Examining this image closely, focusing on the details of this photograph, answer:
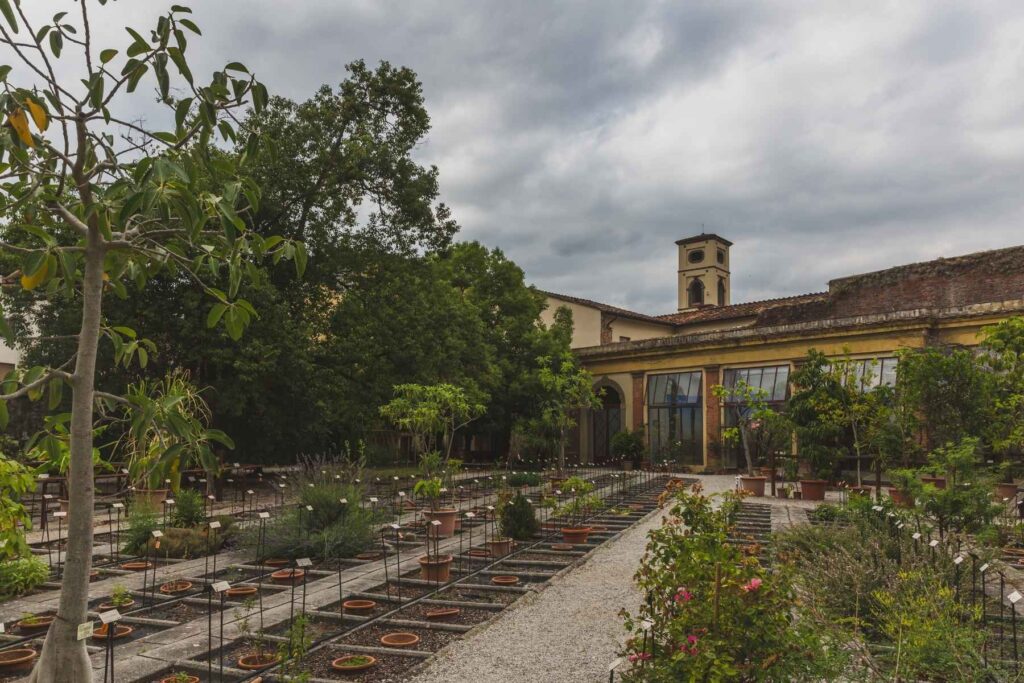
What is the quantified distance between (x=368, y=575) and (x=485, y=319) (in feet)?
61.2

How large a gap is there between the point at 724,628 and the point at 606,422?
26.6 m

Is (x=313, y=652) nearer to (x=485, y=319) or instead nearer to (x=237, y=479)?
(x=237, y=479)

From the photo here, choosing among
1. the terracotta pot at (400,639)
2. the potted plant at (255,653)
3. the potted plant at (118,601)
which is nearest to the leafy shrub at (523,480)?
the potted plant at (118,601)

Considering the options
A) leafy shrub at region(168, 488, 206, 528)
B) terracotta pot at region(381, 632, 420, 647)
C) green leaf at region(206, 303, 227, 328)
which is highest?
green leaf at region(206, 303, 227, 328)

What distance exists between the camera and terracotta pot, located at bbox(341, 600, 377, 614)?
7.22 metres

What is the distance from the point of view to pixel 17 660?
217 inches

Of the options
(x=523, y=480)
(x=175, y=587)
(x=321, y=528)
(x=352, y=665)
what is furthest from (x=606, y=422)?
(x=352, y=665)

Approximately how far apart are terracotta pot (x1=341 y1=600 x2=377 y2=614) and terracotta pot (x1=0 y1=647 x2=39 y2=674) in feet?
8.42

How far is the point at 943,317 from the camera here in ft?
70.0

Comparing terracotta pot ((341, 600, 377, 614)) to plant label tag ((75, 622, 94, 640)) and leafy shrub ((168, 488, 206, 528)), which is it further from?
leafy shrub ((168, 488, 206, 528))

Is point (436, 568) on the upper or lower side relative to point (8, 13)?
lower

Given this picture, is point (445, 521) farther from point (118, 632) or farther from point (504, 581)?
point (118, 632)

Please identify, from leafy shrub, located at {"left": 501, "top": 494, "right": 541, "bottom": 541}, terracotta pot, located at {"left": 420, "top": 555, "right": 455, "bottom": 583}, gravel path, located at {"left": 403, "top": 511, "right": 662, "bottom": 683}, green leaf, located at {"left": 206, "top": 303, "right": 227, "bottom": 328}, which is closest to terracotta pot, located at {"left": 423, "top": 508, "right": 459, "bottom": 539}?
leafy shrub, located at {"left": 501, "top": 494, "right": 541, "bottom": 541}

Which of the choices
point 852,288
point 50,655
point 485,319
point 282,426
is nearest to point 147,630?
point 50,655
